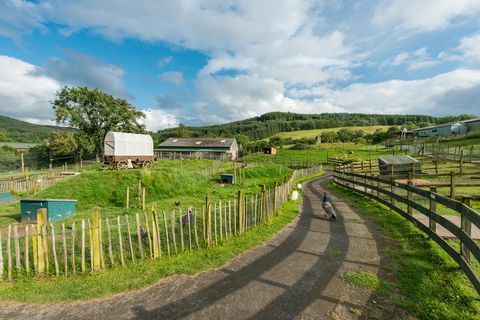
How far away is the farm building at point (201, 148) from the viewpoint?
200ft

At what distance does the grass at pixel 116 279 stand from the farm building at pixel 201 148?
51.6 m

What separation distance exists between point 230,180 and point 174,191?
25.3ft

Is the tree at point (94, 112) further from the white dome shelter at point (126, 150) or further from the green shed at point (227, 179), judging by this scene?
the green shed at point (227, 179)

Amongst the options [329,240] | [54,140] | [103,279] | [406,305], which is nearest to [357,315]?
[406,305]

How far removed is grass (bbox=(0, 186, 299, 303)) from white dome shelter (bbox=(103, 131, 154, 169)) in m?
28.1

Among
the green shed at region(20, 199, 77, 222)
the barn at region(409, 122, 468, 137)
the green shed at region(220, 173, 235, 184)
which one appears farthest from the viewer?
the barn at region(409, 122, 468, 137)

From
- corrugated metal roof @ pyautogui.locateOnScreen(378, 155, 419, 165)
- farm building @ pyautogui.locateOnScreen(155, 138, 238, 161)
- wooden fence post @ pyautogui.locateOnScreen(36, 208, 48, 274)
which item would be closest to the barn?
corrugated metal roof @ pyautogui.locateOnScreen(378, 155, 419, 165)

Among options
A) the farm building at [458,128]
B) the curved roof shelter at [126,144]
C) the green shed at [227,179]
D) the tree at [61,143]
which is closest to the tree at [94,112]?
the tree at [61,143]

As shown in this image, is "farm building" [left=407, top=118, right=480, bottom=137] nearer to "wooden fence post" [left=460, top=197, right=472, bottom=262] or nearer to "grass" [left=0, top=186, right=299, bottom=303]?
"wooden fence post" [left=460, top=197, right=472, bottom=262]

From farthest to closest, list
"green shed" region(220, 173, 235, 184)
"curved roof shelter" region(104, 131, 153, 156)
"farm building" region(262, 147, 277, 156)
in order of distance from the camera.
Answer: "farm building" region(262, 147, 277, 156), "curved roof shelter" region(104, 131, 153, 156), "green shed" region(220, 173, 235, 184)

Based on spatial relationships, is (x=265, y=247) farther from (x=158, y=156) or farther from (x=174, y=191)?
(x=158, y=156)

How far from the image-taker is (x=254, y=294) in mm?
4629

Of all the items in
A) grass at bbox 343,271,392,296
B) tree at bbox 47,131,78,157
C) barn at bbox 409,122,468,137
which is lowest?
grass at bbox 343,271,392,296

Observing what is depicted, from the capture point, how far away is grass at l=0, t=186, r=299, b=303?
16.0 feet
